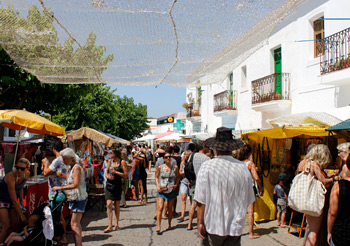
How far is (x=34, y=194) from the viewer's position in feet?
21.1

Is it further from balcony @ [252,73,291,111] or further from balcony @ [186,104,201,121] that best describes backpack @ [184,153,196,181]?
balcony @ [186,104,201,121]

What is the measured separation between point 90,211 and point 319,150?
258 inches

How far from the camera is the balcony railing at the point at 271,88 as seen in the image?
13.9m

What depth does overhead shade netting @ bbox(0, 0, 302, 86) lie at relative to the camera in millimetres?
3467

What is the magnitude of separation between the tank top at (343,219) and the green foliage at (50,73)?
3.26m

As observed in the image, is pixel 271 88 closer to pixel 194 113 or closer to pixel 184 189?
pixel 184 189

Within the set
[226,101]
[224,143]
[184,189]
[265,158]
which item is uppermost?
[226,101]

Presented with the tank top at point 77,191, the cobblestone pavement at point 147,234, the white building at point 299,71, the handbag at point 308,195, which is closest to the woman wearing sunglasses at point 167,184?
the cobblestone pavement at point 147,234

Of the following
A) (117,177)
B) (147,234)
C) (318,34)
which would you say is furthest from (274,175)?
(318,34)

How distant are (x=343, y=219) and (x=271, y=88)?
1164cm

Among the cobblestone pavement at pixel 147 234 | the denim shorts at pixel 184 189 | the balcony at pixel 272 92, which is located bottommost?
the cobblestone pavement at pixel 147 234

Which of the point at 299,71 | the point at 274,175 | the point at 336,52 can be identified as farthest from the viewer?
the point at 299,71

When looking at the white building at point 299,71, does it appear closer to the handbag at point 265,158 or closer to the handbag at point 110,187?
the handbag at point 265,158

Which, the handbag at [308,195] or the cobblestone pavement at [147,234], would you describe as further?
the cobblestone pavement at [147,234]
